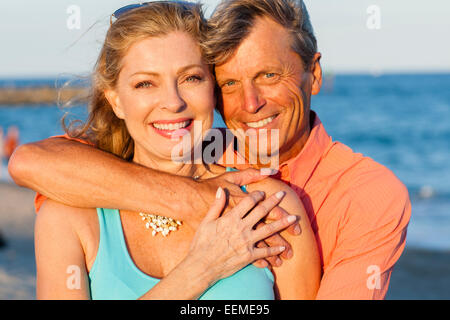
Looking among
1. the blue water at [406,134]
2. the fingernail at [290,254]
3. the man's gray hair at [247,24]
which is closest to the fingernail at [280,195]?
the fingernail at [290,254]

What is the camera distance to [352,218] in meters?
2.78

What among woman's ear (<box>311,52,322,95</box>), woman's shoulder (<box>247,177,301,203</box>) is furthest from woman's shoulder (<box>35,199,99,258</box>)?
woman's ear (<box>311,52,322,95</box>)

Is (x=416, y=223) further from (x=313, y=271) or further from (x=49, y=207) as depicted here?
(x=49, y=207)

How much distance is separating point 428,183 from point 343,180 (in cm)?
1369

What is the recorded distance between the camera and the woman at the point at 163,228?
2348 mm

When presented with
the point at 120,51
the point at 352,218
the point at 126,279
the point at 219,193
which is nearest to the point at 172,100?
the point at 120,51

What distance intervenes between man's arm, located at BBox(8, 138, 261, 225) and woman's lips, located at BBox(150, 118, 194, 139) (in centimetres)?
20

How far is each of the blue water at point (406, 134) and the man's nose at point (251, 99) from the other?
434mm

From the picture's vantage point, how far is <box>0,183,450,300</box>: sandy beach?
7113 mm

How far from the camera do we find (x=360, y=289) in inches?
103

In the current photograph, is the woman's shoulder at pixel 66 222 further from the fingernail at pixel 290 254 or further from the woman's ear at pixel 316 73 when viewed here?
the woman's ear at pixel 316 73

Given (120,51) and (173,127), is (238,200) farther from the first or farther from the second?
(120,51)

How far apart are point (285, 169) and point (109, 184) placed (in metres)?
1.07

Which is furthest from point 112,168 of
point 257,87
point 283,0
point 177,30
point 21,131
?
point 21,131
